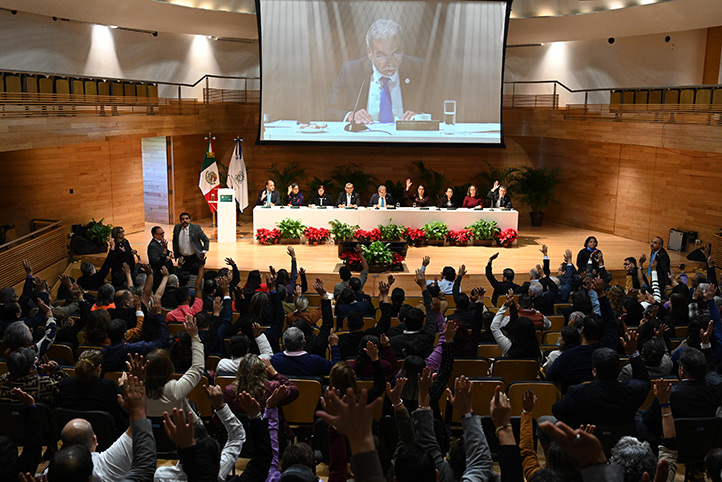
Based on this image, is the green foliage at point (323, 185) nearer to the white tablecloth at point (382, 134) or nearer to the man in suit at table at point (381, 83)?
the white tablecloth at point (382, 134)

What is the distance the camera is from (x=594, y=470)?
2.19 meters

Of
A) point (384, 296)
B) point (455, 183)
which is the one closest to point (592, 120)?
point (455, 183)

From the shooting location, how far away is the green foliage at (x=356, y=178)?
671 inches

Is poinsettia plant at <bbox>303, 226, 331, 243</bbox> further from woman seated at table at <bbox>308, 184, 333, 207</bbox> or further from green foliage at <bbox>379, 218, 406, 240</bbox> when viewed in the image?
green foliage at <bbox>379, 218, 406, 240</bbox>

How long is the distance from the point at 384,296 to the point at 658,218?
35.0 feet

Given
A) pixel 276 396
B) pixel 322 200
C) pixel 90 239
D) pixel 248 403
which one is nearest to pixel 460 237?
pixel 322 200

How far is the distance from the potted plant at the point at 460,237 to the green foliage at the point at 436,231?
5.2 inches

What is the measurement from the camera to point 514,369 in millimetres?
5559

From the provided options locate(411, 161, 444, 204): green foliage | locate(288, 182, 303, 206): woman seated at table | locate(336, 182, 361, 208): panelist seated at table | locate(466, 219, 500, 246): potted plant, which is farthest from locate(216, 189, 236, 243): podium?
A: locate(411, 161, 444, 204): green foliage

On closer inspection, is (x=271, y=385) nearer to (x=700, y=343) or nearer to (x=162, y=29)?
(x=700, y=343)

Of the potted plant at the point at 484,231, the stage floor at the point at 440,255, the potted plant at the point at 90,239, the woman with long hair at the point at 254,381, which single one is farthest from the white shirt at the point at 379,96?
the woman with long hair at the point at 254,381

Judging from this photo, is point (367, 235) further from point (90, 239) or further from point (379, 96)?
point (90, 239)

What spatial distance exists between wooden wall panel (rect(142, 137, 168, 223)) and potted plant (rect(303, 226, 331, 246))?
4.67m

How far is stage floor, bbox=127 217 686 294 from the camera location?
1173cm
